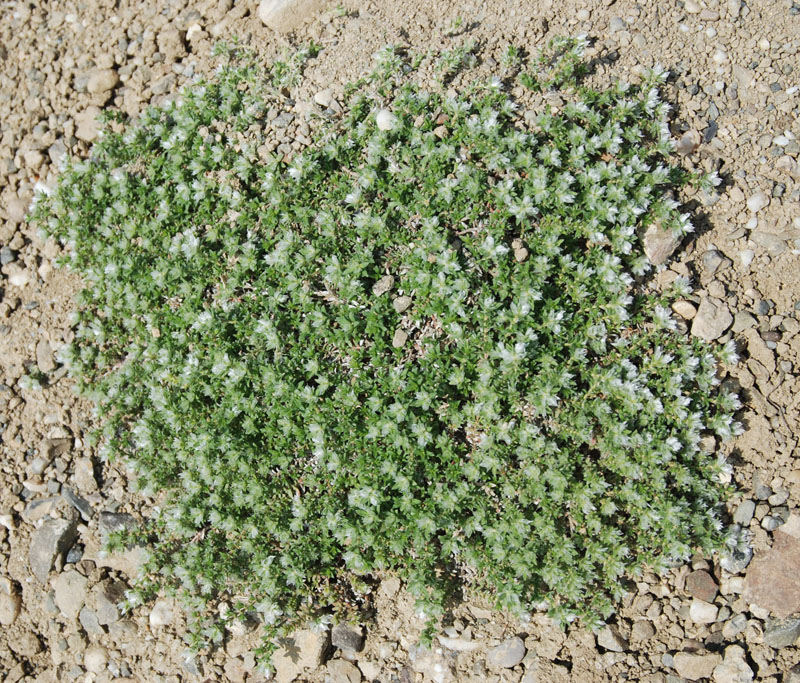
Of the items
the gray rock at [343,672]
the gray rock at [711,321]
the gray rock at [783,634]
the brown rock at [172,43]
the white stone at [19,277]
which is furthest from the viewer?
the brown rock at [172,43]

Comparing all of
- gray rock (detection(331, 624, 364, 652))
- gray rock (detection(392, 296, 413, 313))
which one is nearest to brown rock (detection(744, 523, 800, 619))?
gray rock (detection(331, 624, 364, 652))

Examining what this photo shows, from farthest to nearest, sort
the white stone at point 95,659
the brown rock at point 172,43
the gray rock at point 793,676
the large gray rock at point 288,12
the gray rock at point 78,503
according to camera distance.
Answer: the brown rock at point 172,43
the large gray rock at point 288,12
the gray rock at point 78,503
the white stone at point 95,659
the gray rock at point 793,676

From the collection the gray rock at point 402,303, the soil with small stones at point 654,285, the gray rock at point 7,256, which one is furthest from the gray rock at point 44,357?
the gray rock at point 402,303

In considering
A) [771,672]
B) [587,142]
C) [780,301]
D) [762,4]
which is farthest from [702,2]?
[771,672]

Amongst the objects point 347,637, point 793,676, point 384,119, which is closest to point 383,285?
point 384,119

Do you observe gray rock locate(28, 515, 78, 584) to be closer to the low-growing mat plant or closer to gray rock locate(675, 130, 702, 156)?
the low-growing mat plant

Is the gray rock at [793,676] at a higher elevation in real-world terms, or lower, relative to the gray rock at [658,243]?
lower

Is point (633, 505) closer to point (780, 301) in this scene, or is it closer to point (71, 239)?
point (780, 301)

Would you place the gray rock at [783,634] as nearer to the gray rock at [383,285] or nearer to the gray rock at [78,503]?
the gray rock at [383,285]

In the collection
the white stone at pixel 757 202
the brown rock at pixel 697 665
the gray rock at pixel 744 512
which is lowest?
the brown rock at pixel 697 665
